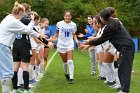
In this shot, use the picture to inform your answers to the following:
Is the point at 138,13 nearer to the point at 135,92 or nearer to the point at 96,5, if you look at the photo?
the point at 96,5

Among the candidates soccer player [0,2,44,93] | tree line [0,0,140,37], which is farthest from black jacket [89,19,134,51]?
tree line [0,0,140,37]

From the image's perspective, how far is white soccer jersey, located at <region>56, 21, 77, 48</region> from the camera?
41.7 ft

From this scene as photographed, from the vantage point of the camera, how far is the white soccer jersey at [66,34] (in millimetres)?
12719

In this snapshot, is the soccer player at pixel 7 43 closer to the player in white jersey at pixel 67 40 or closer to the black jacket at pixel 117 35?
the black jacket at pixel 117 35

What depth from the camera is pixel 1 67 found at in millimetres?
8594

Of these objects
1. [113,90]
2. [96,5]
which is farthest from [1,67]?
[96,5]

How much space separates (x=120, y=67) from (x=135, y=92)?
2047mm

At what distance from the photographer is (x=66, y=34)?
12.8 m

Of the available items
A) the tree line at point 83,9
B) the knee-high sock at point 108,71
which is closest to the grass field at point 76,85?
the knee-high sock at point 108,71

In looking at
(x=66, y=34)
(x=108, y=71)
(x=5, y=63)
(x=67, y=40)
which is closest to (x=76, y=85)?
(x=108, y=71)

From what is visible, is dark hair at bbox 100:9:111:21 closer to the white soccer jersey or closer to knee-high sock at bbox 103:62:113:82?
knee-high sock at bbox 103:62:113:82

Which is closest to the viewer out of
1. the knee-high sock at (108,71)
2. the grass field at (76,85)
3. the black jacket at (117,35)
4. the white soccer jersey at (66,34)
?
the black jacket at (117,35)

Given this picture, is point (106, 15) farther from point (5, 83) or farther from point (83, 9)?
point (83, 9)

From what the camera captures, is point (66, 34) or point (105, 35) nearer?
point (105, 35)
